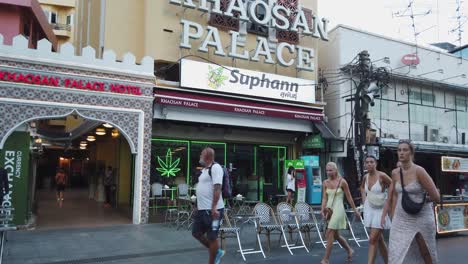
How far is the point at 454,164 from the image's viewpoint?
1060cm

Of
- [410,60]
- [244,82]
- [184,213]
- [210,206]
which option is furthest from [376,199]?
[410,60]

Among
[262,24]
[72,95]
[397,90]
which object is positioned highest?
[262,24]

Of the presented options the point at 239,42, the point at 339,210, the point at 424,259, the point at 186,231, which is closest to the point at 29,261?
the point at 186,231

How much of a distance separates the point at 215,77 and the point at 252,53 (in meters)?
2.22

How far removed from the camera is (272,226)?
824 centimetres

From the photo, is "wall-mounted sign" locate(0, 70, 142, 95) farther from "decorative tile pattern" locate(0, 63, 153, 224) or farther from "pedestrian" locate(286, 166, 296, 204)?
"pedestrian" locate(286, 166, 296, 204)

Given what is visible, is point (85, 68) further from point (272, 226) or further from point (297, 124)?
point (297, 124)

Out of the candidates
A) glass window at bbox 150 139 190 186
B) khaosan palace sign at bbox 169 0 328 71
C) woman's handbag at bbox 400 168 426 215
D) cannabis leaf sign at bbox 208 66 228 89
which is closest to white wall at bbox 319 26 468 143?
khaosan palace sign at bbox 169 0 328 71

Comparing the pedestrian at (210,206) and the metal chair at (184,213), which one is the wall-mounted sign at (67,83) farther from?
the pedestrian at (210,206)

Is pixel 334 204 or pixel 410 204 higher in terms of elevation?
pixel 410 204

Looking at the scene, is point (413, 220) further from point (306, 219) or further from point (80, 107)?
point (80, 107)

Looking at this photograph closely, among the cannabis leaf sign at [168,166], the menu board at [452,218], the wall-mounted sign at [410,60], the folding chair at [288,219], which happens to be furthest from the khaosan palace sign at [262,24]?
the menu board at [452,218]

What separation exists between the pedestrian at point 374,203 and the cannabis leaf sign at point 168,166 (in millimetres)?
9690

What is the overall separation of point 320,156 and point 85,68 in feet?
35.4
